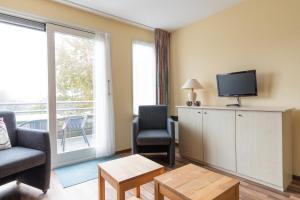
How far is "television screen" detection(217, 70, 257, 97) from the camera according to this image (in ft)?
8.00

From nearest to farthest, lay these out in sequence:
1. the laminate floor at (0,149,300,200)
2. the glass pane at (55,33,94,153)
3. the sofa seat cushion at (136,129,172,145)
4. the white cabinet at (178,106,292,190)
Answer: the laminate floor at (0,149,300,200) < the white cabinet at (178,106,292,190) < the sofa seat cushion at (136,129,172,145) < the glass pane at (55,33,94,153)

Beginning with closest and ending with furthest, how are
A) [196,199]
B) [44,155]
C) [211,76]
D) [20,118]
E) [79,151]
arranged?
[196,199] < [44,155] < [20,118] < [79,151] < [211,76]

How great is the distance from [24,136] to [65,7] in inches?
74.1

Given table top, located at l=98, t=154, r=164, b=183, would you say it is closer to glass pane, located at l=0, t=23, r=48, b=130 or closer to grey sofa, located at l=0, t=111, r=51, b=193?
grey sofa, located at l=0, t=111, r=51, b=193

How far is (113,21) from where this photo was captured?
3.19 m

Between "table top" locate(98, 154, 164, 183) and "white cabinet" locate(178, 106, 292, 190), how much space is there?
1.21 meters

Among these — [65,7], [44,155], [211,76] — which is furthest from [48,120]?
[211,76]

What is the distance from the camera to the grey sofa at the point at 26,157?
5.54 ft

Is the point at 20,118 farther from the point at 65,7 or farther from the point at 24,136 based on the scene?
the point at 65,7

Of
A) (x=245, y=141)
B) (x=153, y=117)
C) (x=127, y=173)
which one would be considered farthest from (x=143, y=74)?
(x=127, y=173)

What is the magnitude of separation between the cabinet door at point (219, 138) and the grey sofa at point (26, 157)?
2.02 meters

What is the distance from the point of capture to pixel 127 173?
1495mm

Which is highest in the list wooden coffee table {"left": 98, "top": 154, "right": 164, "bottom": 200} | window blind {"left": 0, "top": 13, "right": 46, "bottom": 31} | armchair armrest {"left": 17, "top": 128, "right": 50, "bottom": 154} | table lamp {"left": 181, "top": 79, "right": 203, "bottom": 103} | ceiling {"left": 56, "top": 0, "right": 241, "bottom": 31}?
ceiling {"left": 56, "top": 0, "right": 241, "bottom": 31}

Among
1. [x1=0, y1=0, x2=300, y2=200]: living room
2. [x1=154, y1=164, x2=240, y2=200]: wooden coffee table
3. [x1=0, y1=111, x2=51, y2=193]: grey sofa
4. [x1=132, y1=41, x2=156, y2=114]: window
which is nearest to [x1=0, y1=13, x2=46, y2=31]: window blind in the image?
[x1=0, y1=0, x2=300, y2=200]: living room
